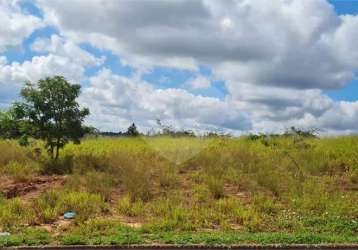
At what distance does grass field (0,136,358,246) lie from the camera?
11312mm

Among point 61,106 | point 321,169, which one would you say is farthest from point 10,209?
point 321,169

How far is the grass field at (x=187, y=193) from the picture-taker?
11312 millimetres

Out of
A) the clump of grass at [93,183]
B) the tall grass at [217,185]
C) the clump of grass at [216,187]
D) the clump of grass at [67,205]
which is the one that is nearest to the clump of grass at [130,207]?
the tall grass at [217,185]

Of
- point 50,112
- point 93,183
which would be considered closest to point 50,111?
point 50,112

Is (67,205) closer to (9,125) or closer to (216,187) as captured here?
(216,187)

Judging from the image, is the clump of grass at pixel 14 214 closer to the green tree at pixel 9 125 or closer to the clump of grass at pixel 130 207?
the clump of grass at pixel 130 207

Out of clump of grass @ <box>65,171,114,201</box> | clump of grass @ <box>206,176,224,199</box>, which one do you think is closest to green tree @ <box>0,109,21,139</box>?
clump of grass @ <box>65,171,114,201</box>

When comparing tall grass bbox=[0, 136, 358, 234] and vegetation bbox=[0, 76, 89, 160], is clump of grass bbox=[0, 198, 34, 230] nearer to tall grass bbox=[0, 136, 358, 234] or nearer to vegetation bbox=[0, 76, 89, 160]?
tall grass bbox=[0, 136, 358, 234]

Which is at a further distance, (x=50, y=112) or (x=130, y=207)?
(x=50, y=112)

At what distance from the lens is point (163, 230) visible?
37.8 ft

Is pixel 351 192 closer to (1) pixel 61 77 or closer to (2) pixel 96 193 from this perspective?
(2) pixel 96 193

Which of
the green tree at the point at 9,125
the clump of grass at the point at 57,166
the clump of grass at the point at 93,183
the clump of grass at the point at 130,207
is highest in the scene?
the green tree at the point at 9,125

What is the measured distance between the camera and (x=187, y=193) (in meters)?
14.8

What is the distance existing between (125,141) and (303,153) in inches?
334
